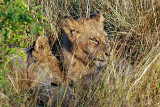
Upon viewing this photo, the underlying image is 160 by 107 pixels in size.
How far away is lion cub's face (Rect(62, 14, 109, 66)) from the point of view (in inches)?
182

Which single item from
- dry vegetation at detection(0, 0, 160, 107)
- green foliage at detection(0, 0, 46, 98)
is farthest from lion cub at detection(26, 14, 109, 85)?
green foliage at detection(0, 0, 46, 98)

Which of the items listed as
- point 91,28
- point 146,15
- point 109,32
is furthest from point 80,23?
point 146,15

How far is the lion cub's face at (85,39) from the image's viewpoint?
4633mm

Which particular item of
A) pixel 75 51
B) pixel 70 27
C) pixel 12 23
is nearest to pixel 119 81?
pixel 75 51

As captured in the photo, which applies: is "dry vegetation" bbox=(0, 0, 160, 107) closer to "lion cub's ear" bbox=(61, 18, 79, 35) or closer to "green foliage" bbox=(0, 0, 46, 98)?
"lion cub's ear" bbox=(61, 18, 79, 35)

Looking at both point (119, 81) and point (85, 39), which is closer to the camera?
point (119, 81)

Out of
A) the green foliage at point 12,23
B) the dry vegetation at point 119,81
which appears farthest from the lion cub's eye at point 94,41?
the green foliage at point 12,23

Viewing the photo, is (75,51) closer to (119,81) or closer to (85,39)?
(85,39)

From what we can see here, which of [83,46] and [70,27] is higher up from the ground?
[70,27]

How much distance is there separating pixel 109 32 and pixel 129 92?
1492 mm

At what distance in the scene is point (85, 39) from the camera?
469 centimetres

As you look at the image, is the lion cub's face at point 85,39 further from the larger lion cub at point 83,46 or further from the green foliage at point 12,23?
the green foliage at point 12,23

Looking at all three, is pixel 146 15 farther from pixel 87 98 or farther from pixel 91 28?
pixel 87 98

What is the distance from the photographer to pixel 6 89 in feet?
13.2
